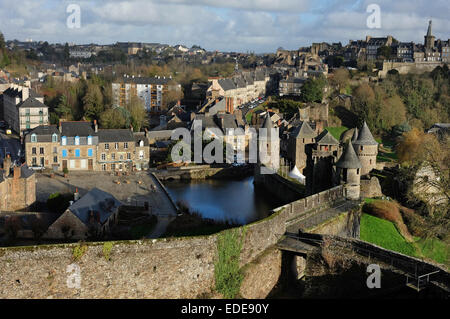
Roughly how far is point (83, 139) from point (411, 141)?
2345cm

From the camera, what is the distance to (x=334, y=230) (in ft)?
64.2

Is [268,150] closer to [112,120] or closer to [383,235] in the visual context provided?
[383,235]

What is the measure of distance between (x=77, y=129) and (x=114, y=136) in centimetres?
266

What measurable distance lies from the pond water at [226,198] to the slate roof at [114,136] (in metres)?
4.87

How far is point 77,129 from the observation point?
3784 centimetres

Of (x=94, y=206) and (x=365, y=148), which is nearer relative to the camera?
(x=94, y=206)

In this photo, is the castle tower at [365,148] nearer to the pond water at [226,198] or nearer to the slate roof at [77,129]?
the pond water at [226,198]

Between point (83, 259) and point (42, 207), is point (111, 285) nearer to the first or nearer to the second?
point (83, 259)

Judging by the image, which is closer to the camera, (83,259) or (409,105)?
(83,259)

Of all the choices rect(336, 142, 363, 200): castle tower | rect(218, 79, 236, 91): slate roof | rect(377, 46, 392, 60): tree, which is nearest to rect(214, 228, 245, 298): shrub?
rect(336, 142, 363, 200): castle tower

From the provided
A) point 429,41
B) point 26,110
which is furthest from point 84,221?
point 429,41

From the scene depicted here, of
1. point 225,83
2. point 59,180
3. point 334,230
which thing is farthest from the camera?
point 225,83

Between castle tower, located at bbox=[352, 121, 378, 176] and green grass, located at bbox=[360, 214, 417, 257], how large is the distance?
5635mm
